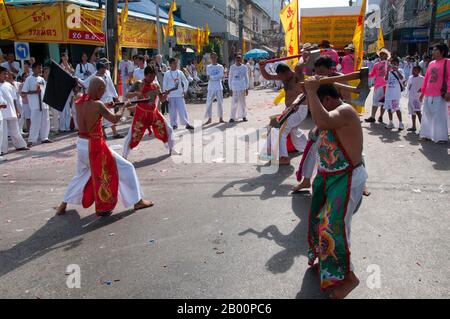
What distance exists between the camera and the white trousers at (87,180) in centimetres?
531

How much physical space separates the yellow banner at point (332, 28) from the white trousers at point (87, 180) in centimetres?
1558

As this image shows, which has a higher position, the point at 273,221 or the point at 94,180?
the point at 94,180

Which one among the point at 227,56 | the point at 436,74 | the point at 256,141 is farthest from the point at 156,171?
the point at 227,56

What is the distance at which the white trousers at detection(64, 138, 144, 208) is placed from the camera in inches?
209

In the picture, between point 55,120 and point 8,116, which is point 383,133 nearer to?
point 8,116

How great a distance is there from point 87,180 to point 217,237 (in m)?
1.86

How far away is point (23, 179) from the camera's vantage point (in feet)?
24.3

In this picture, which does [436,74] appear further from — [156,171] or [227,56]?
[227,56]

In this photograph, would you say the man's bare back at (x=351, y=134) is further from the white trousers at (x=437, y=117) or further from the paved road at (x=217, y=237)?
the white trousers at (x=437, y=117)

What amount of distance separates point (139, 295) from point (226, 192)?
2940 millimetres

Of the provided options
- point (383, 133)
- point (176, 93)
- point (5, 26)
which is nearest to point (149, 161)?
point (176, 93)

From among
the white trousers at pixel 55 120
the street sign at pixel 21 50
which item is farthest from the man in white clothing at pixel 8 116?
the street sign at pixel 21 50

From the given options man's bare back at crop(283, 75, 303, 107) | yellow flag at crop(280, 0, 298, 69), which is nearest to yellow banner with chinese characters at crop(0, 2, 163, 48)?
yellow flag at crop(280, 0, 298, 69)

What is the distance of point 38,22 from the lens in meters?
13.4
